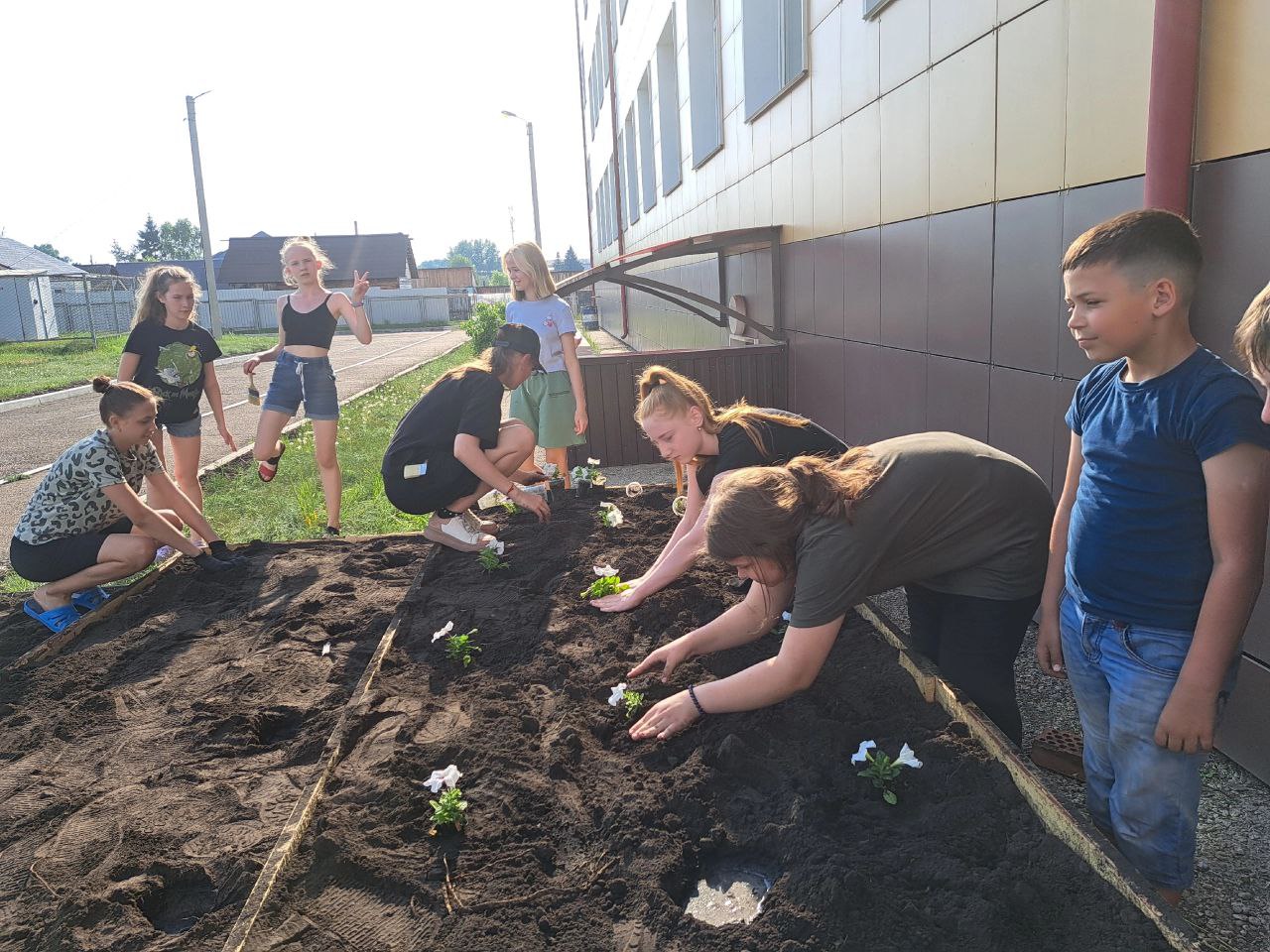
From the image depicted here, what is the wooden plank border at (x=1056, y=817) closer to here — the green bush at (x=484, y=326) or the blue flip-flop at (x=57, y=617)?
the blue flip-flop at (x=57, y=617)

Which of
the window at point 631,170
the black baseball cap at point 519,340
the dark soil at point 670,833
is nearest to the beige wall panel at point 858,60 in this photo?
the black baseball cap at point 519,340

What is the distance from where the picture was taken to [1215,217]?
2.62 m

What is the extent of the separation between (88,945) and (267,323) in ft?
161

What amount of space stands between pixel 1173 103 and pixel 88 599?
5.24 meters

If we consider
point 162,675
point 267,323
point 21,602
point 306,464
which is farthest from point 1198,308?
point 267,323

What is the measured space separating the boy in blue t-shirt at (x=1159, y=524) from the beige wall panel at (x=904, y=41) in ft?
9.69

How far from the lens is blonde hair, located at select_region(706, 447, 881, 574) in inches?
84.4

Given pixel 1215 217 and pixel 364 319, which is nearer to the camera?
pixel 1215 217

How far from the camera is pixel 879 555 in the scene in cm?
225

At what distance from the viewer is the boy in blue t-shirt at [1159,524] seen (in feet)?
5.72

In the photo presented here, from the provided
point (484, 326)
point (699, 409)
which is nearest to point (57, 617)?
point (699, 409)

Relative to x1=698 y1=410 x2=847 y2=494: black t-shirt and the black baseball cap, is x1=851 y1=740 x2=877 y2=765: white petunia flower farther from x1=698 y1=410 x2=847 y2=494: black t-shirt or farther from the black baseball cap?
the black baseball cap

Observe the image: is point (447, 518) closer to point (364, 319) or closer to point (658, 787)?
point (364, 319)

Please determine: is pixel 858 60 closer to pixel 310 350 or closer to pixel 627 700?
pixel 310 350
